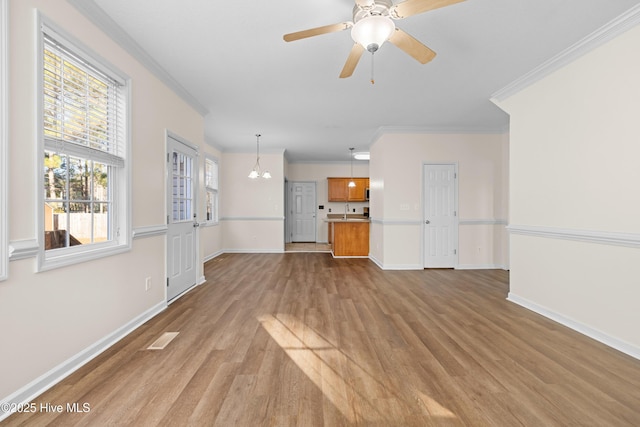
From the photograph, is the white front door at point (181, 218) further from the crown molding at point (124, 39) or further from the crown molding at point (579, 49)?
the crown molding at point (579, 49)

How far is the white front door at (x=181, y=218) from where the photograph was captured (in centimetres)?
358

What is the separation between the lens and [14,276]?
5.49ft

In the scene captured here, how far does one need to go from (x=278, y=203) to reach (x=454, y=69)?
5273 millimetres

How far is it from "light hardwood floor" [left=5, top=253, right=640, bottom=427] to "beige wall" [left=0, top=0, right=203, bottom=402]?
7.9 inches

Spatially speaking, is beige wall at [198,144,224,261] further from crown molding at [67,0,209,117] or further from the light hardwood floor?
the light hardwood floor

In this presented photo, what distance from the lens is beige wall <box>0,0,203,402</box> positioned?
5.46ft

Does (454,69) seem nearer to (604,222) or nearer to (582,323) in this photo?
(604,222)

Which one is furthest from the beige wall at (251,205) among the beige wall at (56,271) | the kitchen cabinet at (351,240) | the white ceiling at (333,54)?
the beige wall at (56,271)

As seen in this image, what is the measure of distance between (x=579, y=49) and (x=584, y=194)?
4.48 feet

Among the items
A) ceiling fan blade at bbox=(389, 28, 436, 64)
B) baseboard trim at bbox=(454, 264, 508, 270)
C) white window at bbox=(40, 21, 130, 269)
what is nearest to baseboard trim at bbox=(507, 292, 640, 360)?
baseboard trim at bbox=(454, 264, 508, 270)

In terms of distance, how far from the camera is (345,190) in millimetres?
9250

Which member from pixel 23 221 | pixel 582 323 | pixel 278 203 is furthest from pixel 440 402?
pixel 278 203

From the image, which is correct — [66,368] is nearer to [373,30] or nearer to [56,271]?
[56,271]

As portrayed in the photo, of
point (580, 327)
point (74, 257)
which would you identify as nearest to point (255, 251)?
point (74, 257)
